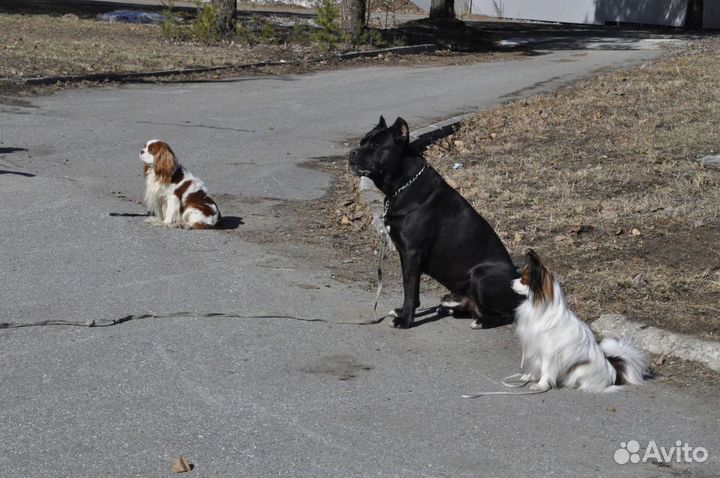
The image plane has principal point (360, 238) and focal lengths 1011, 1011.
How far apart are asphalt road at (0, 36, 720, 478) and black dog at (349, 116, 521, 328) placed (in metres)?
0.32

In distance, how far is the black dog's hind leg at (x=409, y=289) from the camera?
700cm

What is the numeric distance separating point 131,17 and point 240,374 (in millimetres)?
26370

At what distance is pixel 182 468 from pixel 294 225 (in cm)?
548

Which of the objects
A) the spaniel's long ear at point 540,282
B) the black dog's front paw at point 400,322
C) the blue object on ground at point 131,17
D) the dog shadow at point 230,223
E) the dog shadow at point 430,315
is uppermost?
the blue object on ground at point 131,17

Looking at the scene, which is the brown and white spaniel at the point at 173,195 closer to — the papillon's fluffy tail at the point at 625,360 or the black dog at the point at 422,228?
the black dog at the point at 422,228

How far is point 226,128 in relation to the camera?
48.6 feet

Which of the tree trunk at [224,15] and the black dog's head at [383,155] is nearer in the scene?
the black dog's head at [383,155]

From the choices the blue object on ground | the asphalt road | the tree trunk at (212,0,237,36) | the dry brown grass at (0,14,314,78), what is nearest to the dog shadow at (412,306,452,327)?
the asphalt road

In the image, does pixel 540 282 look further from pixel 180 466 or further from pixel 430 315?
pixel 180 466

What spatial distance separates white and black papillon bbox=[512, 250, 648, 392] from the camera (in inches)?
229

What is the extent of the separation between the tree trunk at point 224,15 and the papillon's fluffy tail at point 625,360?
840 inches

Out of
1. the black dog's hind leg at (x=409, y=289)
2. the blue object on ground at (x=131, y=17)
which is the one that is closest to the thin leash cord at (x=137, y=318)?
the black dog's hind leg at (x=409, y=289)

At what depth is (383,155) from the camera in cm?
701

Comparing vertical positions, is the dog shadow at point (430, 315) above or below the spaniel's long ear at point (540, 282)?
below
